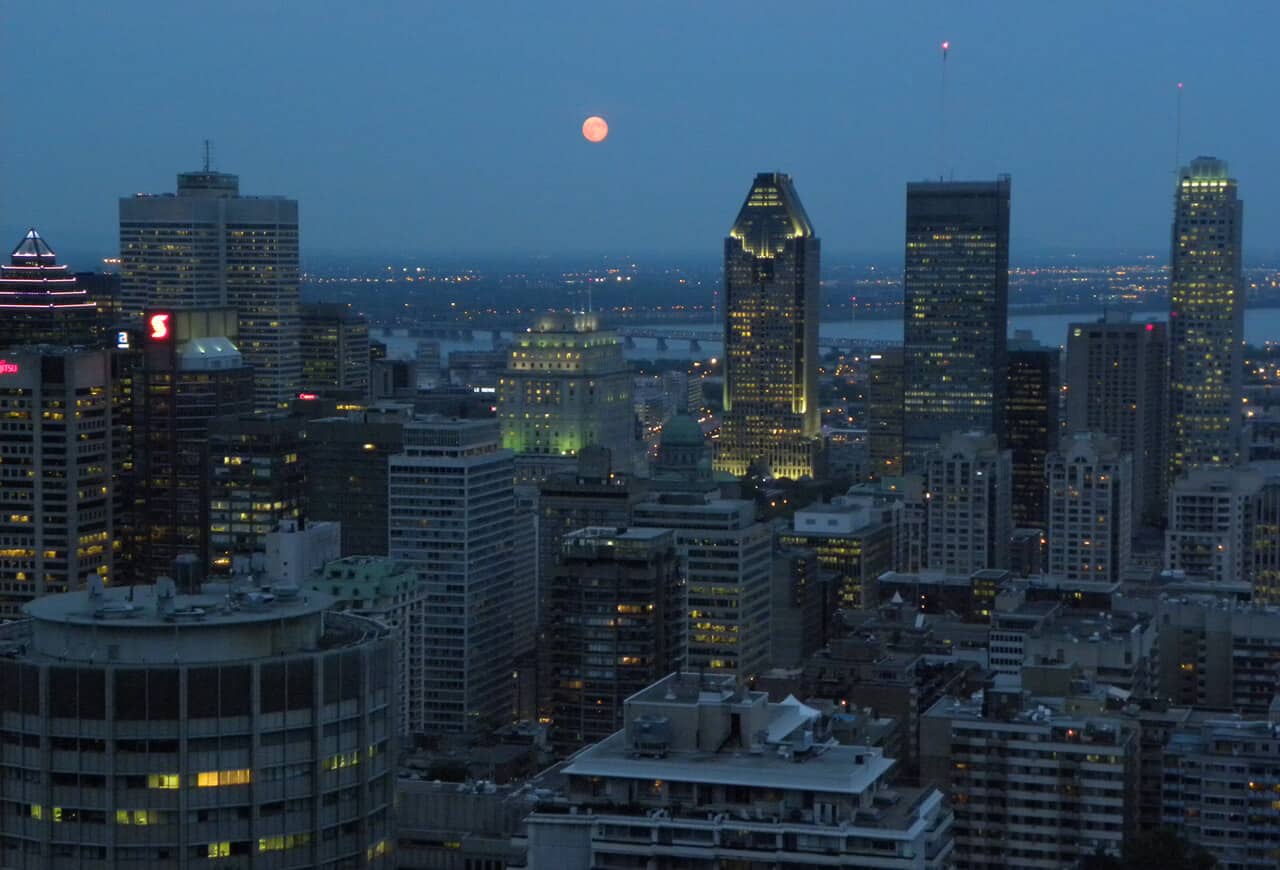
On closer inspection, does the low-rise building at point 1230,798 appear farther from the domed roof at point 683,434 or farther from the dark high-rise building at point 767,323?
the dark high-rise building at point 767,323

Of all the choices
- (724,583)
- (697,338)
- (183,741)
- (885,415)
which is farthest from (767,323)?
(183,741)

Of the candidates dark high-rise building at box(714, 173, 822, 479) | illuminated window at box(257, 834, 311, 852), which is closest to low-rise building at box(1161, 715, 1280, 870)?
illuminated window at box(257, 834, 311, 852)

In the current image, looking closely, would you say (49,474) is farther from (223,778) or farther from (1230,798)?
(223,778)

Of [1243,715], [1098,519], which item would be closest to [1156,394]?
[1098,519]

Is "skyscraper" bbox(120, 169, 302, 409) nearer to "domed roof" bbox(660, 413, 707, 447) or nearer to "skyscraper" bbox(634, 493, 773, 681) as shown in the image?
"domed roof" bbox(660, 413, 707, 447)

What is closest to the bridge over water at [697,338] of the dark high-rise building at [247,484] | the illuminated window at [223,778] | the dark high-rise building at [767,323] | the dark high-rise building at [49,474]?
the dark high-rise building at [767,323]

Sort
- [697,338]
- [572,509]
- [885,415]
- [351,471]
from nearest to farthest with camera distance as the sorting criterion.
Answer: [351,471] < [572,509] < [885,415] < [697,338]
